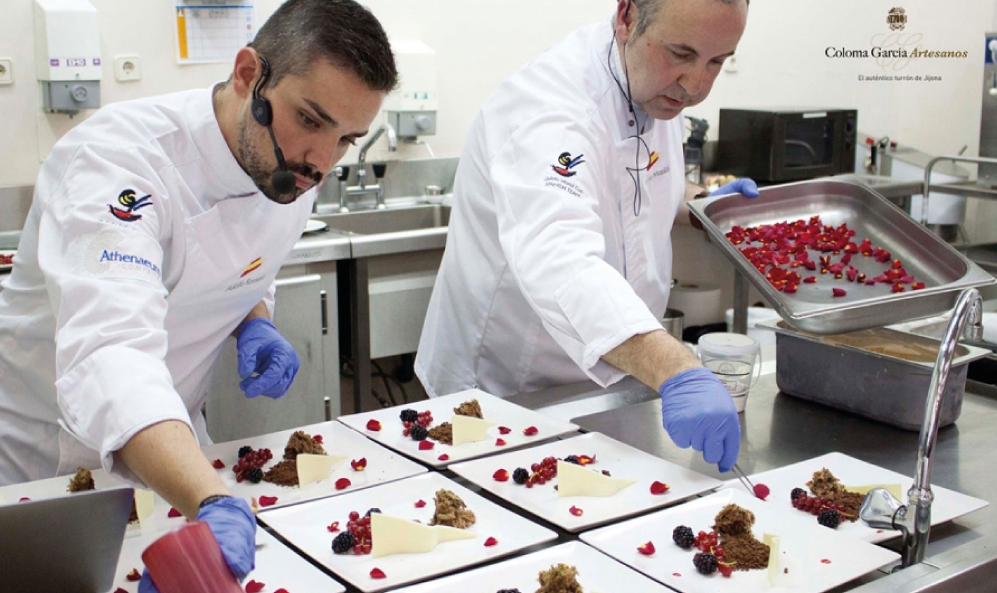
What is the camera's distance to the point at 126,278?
58.2 inches

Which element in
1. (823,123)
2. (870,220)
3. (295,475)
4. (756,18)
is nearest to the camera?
(295,475)

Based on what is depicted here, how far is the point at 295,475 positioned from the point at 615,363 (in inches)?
23.4

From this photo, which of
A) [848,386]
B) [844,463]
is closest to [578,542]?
[844,463]

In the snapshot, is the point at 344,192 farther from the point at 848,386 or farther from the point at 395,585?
the point at 395,585

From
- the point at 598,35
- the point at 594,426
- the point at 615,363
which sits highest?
the point at 598,35

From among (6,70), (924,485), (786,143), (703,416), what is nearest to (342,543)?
(703,416)

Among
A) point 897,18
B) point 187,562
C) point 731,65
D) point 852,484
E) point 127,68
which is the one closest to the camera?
point 187,562

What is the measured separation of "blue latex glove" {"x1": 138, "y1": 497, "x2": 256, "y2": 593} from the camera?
1.18 m

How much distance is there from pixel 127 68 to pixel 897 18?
4226 millimetres

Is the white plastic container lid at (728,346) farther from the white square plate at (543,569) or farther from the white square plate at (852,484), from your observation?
the white square plate at (543,569)

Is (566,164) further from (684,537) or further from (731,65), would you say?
(731,65)

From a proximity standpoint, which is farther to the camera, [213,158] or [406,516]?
[213,158]

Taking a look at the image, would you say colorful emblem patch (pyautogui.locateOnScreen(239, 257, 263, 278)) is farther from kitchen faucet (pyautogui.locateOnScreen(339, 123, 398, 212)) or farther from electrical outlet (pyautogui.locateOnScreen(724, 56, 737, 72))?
electrical outlet (pyautogui.locateOnScreen(724, 56, 737, 72))

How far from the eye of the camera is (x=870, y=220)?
246cm
